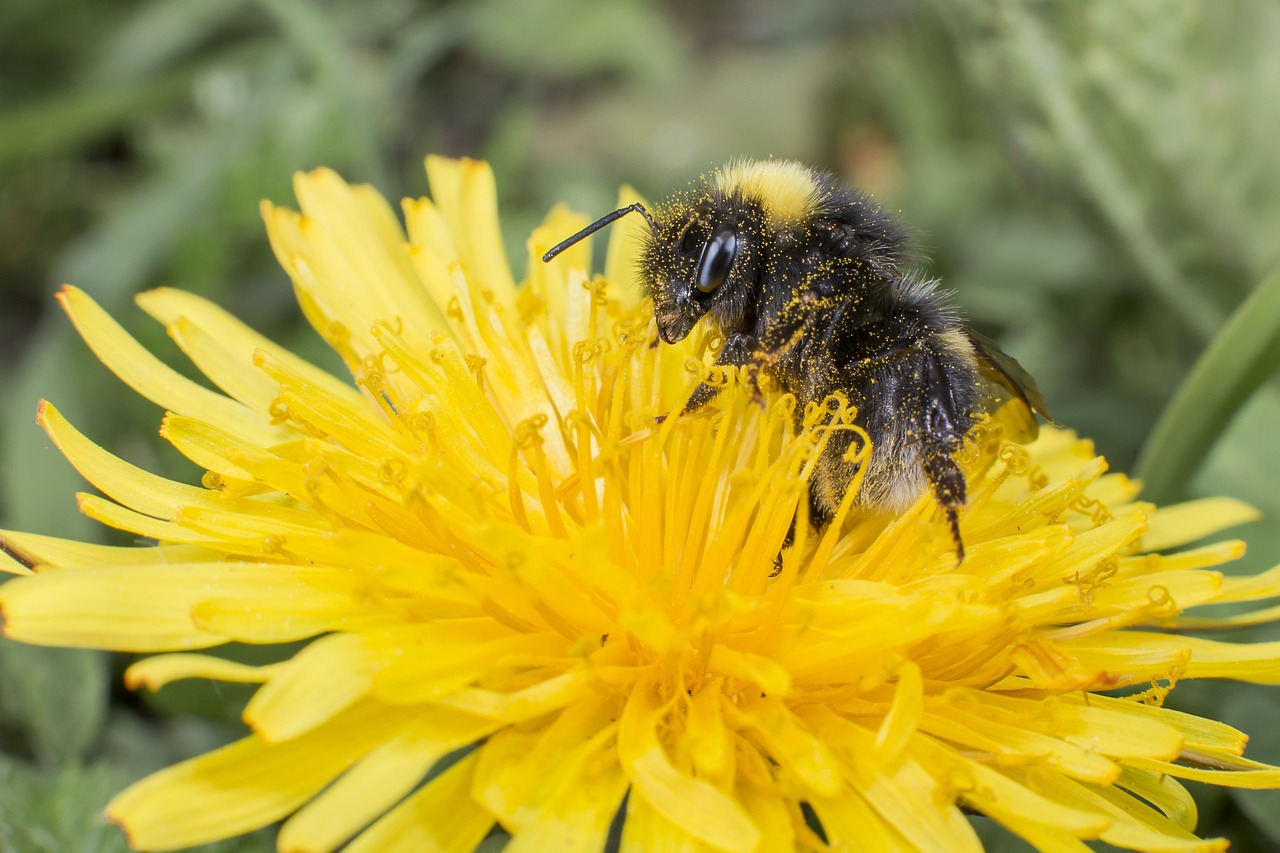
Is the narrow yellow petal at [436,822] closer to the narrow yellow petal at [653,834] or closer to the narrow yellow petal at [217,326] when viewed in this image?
the narrow yellow petal at [653,834]

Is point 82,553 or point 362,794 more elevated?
point 362,794

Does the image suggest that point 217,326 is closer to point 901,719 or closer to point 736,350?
point 736,350

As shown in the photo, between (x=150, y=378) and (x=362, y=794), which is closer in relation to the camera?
(x=362, y=794)

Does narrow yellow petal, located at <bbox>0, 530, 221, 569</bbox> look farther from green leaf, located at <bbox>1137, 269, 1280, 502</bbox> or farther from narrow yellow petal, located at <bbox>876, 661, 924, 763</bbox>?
green leaf, located at <bbox>1137, 269, 1280, 502</bbox>

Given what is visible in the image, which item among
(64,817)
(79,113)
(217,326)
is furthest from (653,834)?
(79,113)

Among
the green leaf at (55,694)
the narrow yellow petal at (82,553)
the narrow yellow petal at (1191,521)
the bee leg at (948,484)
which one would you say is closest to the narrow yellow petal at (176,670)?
the narrow yellow petal at (82,553)

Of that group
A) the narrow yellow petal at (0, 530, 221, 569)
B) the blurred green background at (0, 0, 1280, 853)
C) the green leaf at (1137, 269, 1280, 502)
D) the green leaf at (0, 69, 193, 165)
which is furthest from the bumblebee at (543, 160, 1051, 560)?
the green leaf at (0, 69, 193, 165)

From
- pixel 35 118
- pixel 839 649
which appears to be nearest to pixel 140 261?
pixel 35 118
